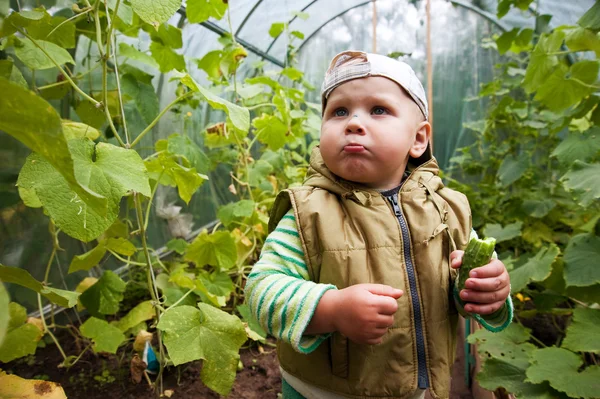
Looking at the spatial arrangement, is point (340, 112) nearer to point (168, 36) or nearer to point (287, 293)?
point (287, 293)

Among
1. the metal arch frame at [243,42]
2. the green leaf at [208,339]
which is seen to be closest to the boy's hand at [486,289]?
the green leaf at [208,339]

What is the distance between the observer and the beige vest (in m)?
0.78

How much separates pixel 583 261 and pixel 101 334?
60.2 inches

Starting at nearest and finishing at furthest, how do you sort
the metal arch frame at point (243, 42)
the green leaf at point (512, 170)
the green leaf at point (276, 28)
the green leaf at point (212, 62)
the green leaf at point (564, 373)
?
1. the green leaf at point (564, 373)
2. the green leaf at point (212, 62)
3. the green leaf at point (276, 28)
4. the green leaf at point (512, 170)
5. the metal arch frame at point (243, 42)

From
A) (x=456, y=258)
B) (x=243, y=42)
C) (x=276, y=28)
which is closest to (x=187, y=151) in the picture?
(x=456, y=258)

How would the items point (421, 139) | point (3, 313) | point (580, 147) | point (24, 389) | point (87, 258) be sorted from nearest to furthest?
point (3, 313) → point (24, 389) → point (421, 139) → point (87, 258) → point (580, 147)

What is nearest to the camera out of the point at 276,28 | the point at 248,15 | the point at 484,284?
the point at 484,284

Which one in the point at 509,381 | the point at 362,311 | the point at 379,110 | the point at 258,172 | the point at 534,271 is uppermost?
the point at 379,110

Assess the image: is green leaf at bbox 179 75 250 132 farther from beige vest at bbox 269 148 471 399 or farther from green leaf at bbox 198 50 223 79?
green leaf at bbox 198 50 223 79

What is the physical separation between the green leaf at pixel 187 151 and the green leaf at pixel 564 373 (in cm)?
125

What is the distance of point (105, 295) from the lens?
133cm

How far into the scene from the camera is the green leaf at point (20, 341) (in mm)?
946

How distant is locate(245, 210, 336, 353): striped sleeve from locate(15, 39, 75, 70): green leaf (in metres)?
0.68

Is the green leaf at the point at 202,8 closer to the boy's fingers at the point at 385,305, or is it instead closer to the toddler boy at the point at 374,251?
the toddler boy at the point at 374,251
